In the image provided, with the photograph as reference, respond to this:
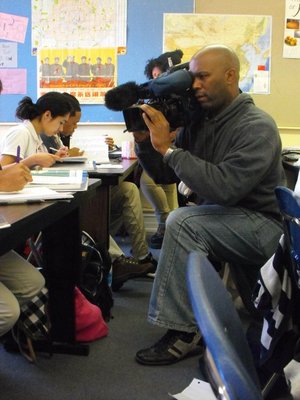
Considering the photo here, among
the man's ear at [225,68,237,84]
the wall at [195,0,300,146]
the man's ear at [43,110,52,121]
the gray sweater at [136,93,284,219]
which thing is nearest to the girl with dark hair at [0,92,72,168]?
the man's ear at [43,110,52,121]

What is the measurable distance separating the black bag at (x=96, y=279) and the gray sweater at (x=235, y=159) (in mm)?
531

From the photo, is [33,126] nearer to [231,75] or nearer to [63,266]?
[63,266]

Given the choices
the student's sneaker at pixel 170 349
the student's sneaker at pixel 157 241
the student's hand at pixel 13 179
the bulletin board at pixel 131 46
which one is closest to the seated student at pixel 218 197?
the student's sneaker at pixel 170 349

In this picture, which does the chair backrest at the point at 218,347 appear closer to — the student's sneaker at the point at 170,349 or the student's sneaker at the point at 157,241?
the student's sneaker at the point at 170,349

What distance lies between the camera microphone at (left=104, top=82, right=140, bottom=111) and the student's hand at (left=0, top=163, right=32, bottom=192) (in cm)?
52

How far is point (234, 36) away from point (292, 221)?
260cm

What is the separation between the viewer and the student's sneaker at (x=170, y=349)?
153 cm

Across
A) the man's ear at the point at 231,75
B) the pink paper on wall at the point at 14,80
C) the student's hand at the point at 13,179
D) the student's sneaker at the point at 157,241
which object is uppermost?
the pink paper on wall at the point at 14,80

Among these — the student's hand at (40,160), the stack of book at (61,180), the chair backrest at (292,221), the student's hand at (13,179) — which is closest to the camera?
the chair backrest at (292,221)

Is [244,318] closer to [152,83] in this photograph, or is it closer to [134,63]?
[152,83]

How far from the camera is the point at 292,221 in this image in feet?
3.22

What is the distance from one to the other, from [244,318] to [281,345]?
2.44ft

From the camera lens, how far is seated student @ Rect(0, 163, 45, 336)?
1145 millimetres

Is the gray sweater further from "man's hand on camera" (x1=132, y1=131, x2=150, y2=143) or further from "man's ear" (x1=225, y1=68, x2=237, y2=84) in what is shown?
"man's hand on camera" (x1=132, y1=131, x2=150, y2=143)
